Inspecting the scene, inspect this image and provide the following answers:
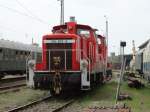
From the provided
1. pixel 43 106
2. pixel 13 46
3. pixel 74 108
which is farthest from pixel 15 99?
pixel 13 46

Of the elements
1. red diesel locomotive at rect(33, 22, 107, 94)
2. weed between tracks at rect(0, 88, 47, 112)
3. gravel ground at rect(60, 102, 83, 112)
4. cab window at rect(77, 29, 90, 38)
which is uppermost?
cab window at rect(77, 29, 90, 38)

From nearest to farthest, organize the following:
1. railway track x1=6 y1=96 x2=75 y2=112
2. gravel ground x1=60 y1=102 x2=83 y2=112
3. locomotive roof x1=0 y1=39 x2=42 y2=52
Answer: railway track x1=6 y1=96 x2=75 y2=112
gravel ground x1=60 y1=102 x2=83 y2=112
locomotive roof x1=0 y1=39 x2=42 y2=52

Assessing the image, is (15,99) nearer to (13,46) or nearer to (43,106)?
(43,106)

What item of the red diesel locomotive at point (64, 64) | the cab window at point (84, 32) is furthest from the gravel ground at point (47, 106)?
the cab window at point (84, 32)

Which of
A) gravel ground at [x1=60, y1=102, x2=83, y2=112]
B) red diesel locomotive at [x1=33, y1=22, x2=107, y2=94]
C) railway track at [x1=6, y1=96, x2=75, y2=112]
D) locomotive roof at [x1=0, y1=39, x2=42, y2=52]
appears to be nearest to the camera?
railway track at [x1=6, y1=96, x2=75, y2=112]

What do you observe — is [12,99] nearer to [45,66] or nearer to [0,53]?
[45,66]

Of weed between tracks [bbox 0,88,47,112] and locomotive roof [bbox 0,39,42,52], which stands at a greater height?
locomotive roof [bbox 0,39,42,52]

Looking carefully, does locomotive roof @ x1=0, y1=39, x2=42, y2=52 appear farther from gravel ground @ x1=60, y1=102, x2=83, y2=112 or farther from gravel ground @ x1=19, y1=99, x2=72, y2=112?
gravel ground @ x1=60, y1=102, x2=83, y2=112

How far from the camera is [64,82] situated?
52.7 ft

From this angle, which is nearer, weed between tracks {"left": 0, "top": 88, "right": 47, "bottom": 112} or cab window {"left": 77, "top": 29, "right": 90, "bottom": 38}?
weed between tracks {"left": 0, "top": 88, "right": 47, "bottom": 112}

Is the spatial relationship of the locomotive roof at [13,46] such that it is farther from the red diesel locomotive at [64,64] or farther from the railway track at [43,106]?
the railway track at [43,106]

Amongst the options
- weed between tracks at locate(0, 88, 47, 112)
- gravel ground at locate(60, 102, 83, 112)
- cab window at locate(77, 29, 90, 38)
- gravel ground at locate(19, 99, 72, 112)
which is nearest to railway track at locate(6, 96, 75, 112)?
gravel ground at locate(19, 99, 72, 112)

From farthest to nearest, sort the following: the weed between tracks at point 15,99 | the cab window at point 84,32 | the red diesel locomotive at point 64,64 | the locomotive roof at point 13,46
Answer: the locomotive roof at point 13,46 → the cab window at point 84,32 → the red diesel locomotive at point 64,64 → the weed between tracks at point 15,99

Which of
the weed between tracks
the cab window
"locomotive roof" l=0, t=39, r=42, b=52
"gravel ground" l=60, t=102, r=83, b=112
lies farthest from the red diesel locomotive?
"locomotive roof" l=0, t=39, r=42, b=52
